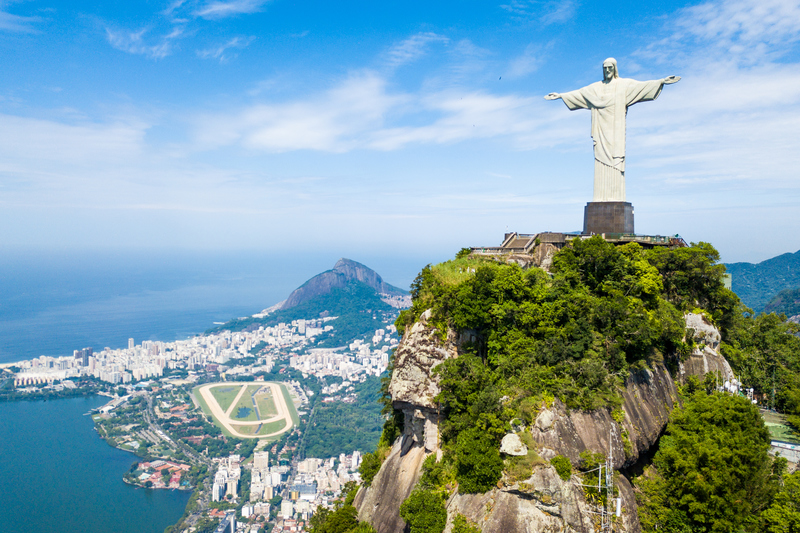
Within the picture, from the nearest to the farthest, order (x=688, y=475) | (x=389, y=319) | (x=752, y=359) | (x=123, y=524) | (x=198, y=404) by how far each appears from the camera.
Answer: (x=688, y=475) < (x=752, y=359) < (x=123, y=524) < (x=198, y=404) < (x=389, y=319)

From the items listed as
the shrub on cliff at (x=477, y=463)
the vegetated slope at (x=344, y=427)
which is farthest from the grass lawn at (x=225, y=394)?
the shrub on cliff at (x=477, y=463)

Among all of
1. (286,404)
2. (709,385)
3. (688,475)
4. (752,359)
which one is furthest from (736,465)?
(286,404)

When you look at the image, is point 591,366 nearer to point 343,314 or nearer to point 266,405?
point 266,405

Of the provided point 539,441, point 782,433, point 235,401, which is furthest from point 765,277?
point 539,441

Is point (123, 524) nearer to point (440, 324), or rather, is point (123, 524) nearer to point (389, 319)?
point (440, 324)

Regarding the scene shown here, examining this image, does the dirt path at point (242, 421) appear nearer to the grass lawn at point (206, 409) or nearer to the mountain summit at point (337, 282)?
the grass lawn at point (206, 409)

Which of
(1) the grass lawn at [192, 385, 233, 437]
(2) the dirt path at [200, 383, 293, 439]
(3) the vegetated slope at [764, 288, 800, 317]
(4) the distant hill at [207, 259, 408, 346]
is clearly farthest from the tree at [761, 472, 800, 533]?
(4) the distant hill at [207, 259, 408, 346]
